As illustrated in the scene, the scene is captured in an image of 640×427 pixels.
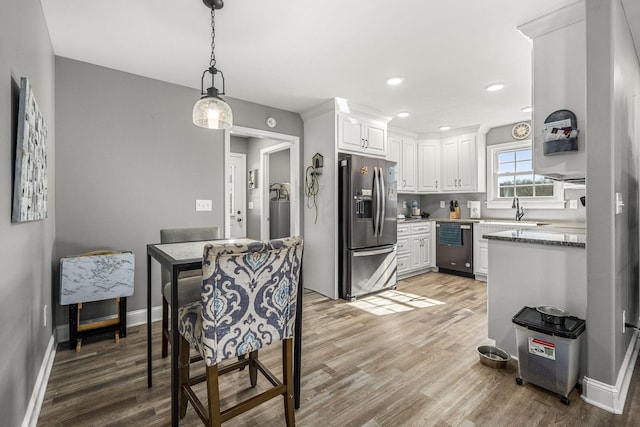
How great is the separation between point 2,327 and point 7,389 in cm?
28

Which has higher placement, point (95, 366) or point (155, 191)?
point (155, 191)

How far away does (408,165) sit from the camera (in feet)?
17.6

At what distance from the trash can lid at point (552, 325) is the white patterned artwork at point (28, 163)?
278 centimetres

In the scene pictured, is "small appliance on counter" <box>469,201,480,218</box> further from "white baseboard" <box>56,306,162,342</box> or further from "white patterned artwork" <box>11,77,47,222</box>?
"white patterned artwork" <box>11,77,47,222</box>

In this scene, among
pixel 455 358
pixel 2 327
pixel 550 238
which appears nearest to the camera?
pixel 2 327

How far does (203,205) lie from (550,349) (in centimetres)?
324

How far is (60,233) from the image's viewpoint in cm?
265

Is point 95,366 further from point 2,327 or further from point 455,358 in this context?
point 455,358

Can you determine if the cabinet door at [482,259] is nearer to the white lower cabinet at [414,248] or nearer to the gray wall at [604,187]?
the white lower cabinet at [414,248]

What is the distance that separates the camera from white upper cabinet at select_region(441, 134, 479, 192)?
16.5 feet

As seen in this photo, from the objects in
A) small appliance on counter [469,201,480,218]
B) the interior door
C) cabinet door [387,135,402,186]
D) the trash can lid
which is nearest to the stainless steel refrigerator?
cabinet door [387,135,402,186]

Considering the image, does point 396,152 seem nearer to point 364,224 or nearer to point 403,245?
point 403,245

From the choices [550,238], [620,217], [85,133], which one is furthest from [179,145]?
[620,217]

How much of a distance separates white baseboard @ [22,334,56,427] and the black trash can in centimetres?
279
